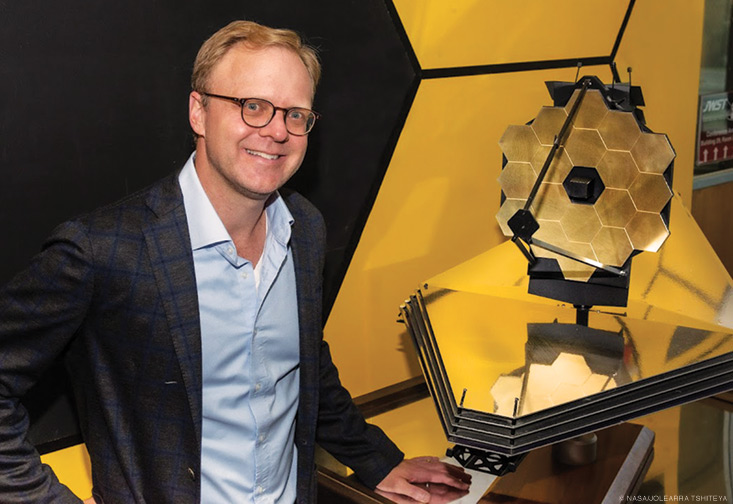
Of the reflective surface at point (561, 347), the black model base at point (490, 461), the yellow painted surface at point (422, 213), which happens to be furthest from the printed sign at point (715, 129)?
the black model base at point (490, 461)

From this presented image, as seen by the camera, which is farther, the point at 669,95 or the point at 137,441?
the point at 669,95

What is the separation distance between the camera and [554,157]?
1432mm

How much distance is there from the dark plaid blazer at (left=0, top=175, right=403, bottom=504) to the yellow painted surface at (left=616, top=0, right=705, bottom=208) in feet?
5.76

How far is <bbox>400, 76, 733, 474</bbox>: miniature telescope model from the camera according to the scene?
1.21 meters

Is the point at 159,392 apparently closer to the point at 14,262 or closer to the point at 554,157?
the point at 14,262

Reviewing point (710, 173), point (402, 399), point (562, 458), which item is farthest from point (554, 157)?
point (710, 173)

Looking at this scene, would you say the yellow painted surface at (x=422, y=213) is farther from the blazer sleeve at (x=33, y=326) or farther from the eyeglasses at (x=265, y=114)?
the blazer sleeve at (x=33, y=326)

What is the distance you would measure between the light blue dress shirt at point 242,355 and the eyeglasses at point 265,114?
12 cm

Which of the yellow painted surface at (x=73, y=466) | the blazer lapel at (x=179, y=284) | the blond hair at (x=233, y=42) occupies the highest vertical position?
the blond hair at (x=233, y=42)

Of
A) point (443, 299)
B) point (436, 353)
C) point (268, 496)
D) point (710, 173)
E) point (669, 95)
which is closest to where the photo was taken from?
point (268, 496)

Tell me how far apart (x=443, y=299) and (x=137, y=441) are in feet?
2.03

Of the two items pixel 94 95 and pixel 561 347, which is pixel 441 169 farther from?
pixel 94 95

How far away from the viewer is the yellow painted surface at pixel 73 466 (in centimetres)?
144

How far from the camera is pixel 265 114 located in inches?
46.0
